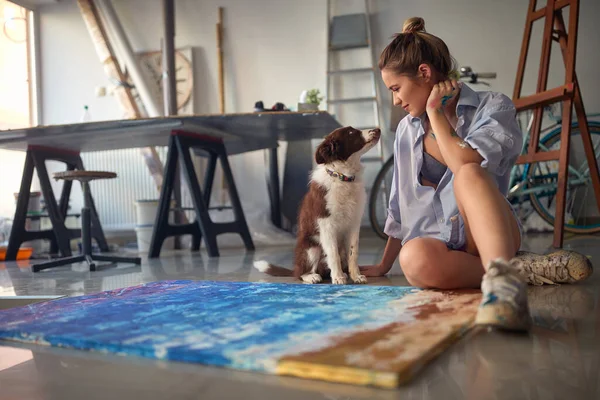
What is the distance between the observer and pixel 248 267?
270 cm

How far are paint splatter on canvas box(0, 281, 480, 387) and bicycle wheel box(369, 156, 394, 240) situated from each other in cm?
270

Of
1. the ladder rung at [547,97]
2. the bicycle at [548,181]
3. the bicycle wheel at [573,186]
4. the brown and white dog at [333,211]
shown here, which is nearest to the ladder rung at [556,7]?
the ladder rung at [547,97]

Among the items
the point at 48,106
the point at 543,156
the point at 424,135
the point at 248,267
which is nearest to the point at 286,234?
the point at 248,267

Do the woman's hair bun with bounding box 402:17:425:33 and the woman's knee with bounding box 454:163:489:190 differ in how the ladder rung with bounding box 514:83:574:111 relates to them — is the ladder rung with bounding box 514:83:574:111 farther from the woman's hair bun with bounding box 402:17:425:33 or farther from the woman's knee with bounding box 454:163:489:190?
the woman's knee with bounding box 454:163:489:190

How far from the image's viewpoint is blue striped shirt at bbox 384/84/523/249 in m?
1.36

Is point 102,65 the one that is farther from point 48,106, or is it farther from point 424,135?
point 424,135

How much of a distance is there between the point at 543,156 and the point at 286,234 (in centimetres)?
239

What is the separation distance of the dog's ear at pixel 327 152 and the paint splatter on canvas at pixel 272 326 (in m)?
0.60

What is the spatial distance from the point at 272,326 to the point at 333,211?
0.97m

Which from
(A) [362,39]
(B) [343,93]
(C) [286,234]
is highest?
(A) [362,39]

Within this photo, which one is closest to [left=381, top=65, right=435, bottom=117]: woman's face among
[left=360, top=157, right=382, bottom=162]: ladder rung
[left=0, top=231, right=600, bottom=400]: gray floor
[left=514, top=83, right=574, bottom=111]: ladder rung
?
[left=0, top=231, right=600, bottom=400]: gray floor

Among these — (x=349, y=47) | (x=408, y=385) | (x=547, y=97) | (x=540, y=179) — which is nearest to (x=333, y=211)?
(x=408, y=385)

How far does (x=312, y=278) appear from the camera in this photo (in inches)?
78.8

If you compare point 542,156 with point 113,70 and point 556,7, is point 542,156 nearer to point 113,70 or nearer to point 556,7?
point 556,7
